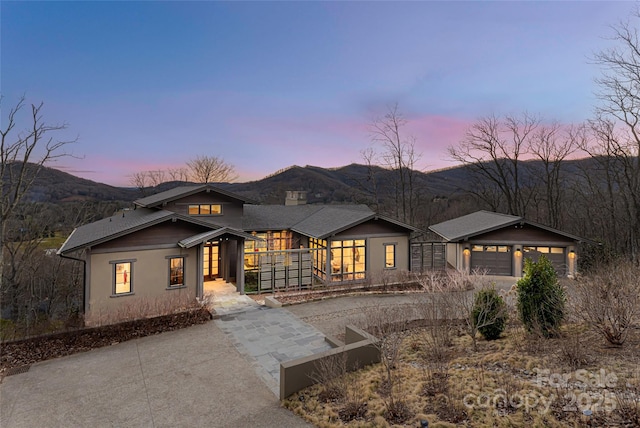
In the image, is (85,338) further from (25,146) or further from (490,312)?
(490,312)

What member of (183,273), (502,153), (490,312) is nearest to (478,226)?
(490,312)

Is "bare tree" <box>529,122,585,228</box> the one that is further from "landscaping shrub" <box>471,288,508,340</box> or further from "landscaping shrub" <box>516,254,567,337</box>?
"landscaping shrub" <box>471,288,508,340</box>

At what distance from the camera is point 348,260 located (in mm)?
16828

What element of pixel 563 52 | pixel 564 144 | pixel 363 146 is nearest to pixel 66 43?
pixel 363 146

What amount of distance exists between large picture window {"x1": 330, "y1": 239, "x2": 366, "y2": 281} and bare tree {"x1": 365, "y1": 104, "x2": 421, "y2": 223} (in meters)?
13.8

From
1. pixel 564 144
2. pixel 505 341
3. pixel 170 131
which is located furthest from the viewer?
pixel 170 131

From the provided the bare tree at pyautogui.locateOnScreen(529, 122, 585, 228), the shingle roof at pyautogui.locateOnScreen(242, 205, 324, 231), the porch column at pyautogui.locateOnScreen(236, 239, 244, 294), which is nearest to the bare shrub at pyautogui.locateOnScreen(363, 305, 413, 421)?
the porch column at pyautogui.locateOnScreen(236, 239, 244, 294)

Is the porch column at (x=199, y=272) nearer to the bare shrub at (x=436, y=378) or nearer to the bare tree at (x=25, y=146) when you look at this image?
the bare tree at (x=25, y=146)

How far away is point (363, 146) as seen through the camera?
31609 mm

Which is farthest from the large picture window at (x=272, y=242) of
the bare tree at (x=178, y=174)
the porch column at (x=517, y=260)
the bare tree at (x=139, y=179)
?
the bare tree at (x=178, y=174)

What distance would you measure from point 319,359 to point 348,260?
10.5 meters

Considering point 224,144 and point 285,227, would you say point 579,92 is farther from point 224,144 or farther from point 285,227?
point 224,144

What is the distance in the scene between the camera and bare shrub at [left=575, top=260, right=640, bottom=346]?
594 cm

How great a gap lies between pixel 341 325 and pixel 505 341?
4.74 m
